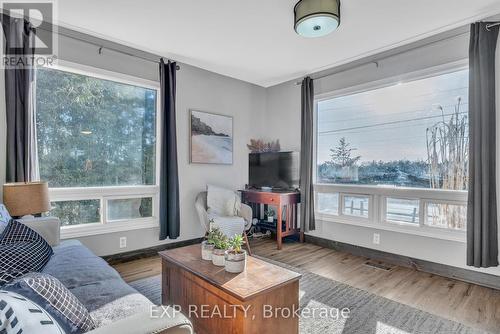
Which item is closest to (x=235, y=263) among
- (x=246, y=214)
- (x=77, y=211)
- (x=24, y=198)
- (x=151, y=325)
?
(x=151, y=325)

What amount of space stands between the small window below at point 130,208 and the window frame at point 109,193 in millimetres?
45

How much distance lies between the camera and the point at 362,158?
3705mm

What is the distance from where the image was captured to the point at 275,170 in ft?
14.0

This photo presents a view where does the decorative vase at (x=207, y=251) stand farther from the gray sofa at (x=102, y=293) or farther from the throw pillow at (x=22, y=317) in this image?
the throw pillow at (x=22, y=317)

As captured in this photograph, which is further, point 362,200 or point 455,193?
point 362,200

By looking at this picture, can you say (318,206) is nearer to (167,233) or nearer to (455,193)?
(455,193)

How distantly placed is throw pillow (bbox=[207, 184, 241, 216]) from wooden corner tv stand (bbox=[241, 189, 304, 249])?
1.41 feet

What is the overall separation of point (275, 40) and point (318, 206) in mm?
2371

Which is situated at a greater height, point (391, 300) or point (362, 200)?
point (362, 200)

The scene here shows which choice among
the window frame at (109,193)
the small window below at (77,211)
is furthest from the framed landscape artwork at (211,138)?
the small window below at (77,211)

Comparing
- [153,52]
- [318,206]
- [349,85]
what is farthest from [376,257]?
[153,52]

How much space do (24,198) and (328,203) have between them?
11.4 ft

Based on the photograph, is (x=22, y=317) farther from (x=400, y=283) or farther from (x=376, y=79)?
(x=376, y=79)

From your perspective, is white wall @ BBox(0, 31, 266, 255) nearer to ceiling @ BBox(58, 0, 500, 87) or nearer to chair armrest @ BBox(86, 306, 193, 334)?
ceiling @ BBox(58, 0, 500, 87)
